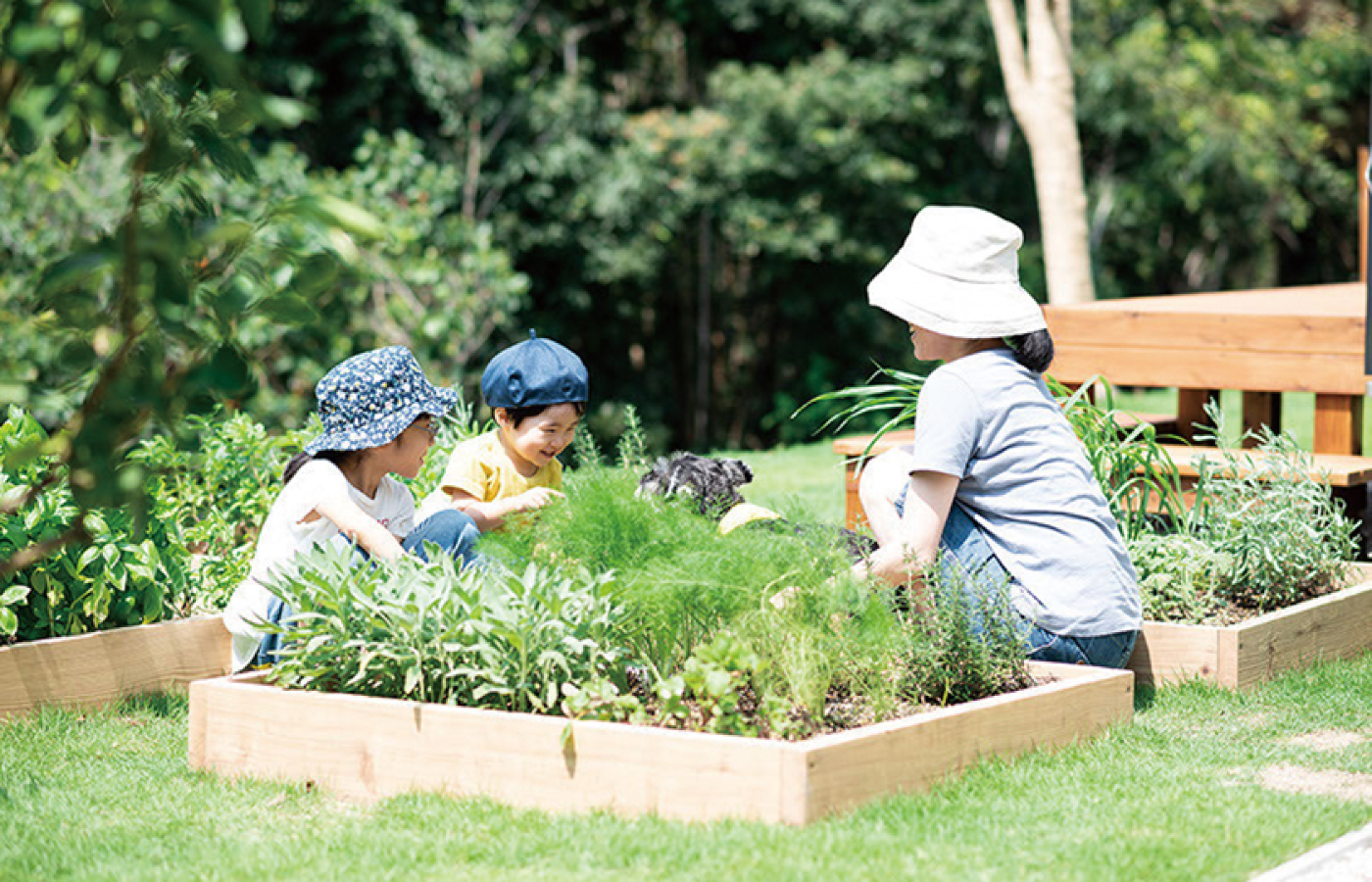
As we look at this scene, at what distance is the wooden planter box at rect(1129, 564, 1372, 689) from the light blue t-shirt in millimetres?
508

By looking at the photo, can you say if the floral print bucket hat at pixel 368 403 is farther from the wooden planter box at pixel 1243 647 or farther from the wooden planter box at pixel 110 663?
the wooden planter box at pixel 1243 647

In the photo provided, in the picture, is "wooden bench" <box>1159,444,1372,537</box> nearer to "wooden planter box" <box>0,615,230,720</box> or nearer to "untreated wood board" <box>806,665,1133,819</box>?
"untreated wood board" <box>806,665,1133,819</box>

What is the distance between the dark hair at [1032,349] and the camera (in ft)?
13.4

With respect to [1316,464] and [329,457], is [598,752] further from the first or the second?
[1316,464]

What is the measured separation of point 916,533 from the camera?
152 inches

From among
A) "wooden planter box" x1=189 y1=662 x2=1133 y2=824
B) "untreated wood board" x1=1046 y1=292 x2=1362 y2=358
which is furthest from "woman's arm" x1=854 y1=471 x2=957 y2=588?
"untreated wood board" x1=1046 y1=292 x2=1362 y2=358

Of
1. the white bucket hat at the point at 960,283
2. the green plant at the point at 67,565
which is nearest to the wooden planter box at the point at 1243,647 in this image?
the white bucket hat at the point at 960,283

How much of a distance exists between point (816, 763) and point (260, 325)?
28.3 ft

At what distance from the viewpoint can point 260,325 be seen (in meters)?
11.0

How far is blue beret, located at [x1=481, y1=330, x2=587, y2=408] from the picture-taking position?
4715mm

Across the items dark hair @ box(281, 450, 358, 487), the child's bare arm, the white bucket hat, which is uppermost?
the white bucket hat

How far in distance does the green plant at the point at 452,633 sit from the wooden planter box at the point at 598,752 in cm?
9

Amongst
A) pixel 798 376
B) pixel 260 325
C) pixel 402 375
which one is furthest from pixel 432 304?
pixel 402 375

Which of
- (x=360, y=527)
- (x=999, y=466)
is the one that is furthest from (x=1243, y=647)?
(x=360, y=527)
